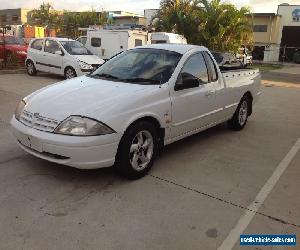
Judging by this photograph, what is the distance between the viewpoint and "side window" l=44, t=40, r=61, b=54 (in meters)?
13.7

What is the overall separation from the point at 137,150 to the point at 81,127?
0.81 meters

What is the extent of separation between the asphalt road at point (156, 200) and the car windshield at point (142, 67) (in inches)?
47.9

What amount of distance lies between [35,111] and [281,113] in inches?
264

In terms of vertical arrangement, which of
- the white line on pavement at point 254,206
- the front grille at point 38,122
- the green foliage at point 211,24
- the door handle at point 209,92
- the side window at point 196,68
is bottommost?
the white line on pavement at point 254,206

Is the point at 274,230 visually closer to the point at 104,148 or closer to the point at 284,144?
the point at 104,148

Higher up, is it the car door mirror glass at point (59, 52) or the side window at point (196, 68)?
the side window at point (196, 68)

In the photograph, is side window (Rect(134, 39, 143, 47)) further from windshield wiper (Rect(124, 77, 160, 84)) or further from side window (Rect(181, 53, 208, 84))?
windshield wiper (Rect(124, 77, 160, 84))

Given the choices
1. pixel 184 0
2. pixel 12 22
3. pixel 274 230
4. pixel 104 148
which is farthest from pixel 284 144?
pixel 12 22

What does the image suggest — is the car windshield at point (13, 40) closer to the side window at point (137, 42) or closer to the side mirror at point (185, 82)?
the side window at point (137, 42)

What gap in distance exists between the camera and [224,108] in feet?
20.7

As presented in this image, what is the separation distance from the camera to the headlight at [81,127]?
4.05 metres

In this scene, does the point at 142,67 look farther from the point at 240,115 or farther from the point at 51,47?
the point at 51,47

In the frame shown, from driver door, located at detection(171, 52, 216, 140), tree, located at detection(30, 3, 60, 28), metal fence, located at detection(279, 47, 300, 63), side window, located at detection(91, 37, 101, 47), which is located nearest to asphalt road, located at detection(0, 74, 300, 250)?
driver door, located at detection(171, 52, 216, 140)

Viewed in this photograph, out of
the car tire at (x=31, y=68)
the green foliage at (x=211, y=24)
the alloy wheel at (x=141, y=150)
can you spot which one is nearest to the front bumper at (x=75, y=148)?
the alloy wheel at (x=141, y=150)
